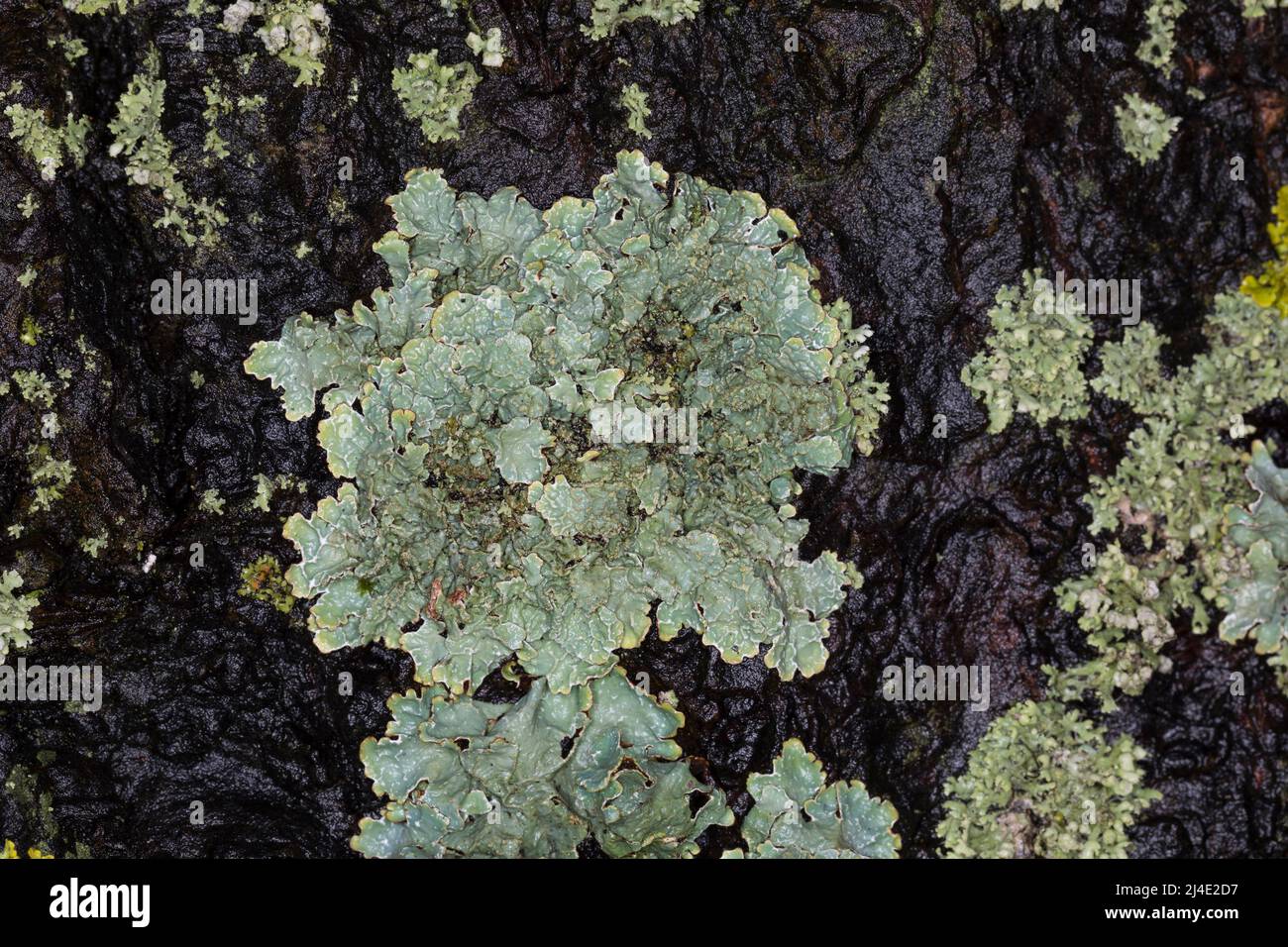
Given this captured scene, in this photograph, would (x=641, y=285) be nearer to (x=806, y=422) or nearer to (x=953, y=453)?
(x=806, y=422)

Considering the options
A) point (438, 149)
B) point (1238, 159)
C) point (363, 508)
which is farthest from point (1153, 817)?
point (438, 149)

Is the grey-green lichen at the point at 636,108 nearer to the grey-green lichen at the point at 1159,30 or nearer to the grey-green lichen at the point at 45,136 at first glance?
the grey-green lichen at the point at 1159,30

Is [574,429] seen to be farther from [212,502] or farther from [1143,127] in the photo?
[1143,127]

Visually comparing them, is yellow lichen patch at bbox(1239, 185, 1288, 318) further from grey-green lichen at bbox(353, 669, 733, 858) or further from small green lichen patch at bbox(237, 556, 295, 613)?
small green lichen patch at bbox(237, 556, 295, 613)

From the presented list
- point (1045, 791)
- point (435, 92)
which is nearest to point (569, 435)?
point (435, 92)

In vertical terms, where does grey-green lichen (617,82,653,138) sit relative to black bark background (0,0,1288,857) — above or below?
above

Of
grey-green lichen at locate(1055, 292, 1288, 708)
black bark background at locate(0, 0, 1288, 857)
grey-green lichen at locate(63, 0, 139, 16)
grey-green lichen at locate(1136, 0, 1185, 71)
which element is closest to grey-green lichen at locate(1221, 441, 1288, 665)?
grey-green lichen at locate(1055, 292, 1288, 708)
